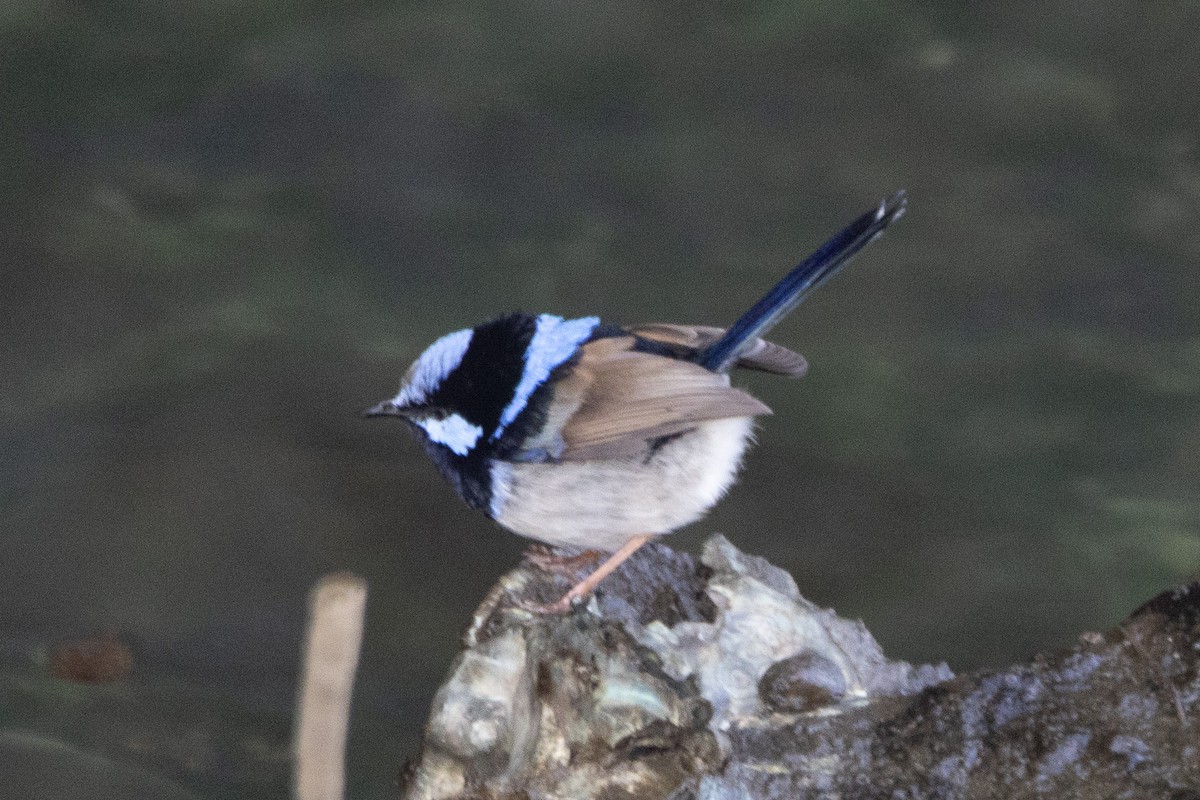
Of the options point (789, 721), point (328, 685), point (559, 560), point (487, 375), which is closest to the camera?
point (789, 721)

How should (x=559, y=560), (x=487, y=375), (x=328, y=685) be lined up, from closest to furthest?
(x=487, y=375), (x=328, y=685), (x=559, y=560)

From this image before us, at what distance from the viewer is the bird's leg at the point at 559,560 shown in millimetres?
2842

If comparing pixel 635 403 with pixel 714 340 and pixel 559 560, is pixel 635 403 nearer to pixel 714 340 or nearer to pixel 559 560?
pixel 714 340

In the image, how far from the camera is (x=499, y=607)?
263 cm

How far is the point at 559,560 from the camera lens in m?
2.86

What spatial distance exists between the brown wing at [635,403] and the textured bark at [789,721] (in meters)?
0.31

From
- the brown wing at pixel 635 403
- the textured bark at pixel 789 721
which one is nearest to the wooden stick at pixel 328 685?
the textured bark at pixel 789 721

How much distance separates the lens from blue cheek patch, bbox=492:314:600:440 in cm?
252

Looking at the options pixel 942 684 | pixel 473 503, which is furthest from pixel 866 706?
pixel 473 503

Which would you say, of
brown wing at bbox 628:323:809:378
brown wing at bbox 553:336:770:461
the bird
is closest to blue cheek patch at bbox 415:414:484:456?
the bird

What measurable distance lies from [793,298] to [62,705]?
2243 mm

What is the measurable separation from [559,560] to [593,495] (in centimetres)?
36

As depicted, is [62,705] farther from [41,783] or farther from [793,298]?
[793,298]

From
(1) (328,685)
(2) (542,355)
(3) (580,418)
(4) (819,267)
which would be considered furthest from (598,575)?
(4) (819,267)
